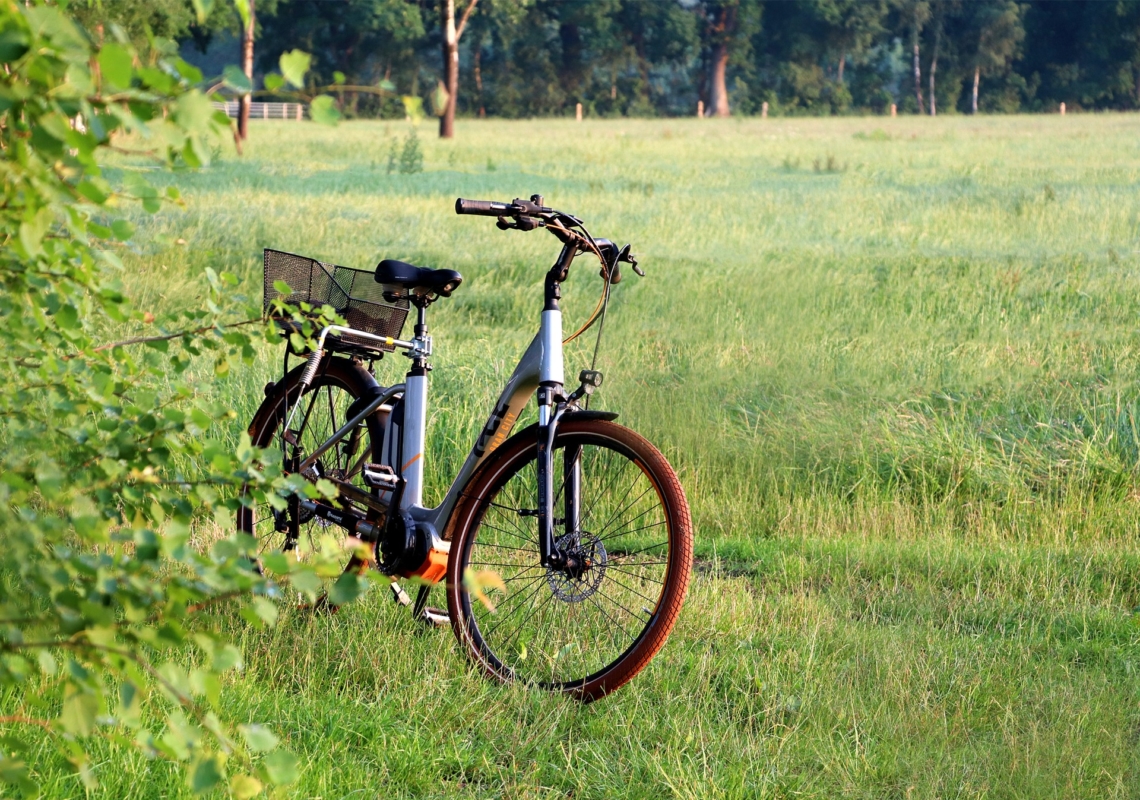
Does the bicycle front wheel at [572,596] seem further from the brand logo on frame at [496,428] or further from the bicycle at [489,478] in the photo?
the brand logo on frame at [496,428]

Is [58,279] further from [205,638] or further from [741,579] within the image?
[741,579]

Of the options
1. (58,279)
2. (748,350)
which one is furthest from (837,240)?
(58,279)

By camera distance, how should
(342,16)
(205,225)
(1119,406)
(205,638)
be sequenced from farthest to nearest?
(342,16), (205,225), (1119,406), (205,638)

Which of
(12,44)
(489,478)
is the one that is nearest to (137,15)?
(489,478)

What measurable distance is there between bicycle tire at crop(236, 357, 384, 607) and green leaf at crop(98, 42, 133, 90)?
2847 millimetres

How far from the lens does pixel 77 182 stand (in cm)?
173

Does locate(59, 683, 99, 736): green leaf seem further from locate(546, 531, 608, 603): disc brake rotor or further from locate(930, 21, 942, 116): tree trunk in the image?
locate(930, 21, 942, 116): tree trunk

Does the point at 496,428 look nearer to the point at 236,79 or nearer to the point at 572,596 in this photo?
the point at 572,596

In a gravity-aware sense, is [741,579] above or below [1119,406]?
below

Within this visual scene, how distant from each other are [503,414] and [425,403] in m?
0.30

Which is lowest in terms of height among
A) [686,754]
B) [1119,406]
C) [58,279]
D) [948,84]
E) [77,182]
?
[686,754]

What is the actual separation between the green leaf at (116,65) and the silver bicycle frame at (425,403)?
2.30m

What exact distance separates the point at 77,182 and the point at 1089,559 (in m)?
4.53

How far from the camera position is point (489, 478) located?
3.84 meters
